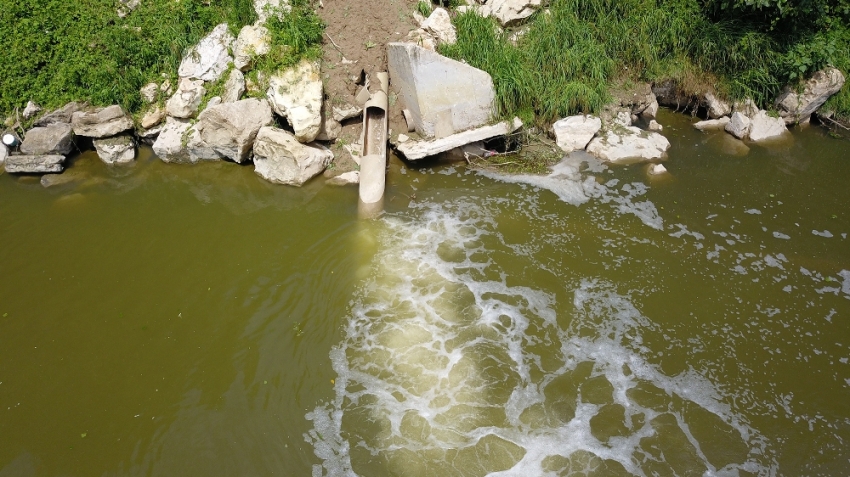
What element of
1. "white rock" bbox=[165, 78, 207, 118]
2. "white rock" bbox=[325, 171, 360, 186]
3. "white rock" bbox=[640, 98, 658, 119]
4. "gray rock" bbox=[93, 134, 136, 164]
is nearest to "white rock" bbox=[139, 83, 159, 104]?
"white rock" bbox=[165, 78, 207, 118]

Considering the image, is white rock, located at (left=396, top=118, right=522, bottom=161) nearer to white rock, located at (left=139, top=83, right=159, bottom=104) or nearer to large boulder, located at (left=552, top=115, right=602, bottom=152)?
large boulder, located at (left=552, top=115, right=602, bottom=152)

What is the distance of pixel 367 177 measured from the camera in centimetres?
838

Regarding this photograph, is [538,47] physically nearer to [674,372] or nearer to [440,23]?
[440,23]

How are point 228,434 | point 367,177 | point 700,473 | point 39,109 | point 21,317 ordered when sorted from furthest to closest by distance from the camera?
point 39,109
point 367,177
point 21,317
point 228,434
point 700,473

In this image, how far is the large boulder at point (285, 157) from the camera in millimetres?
8602

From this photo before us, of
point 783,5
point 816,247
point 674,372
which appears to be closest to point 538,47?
point 783,5

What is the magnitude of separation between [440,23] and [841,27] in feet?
23.2

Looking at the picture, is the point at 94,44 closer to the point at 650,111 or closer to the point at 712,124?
the point at 650,111

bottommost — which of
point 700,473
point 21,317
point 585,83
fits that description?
point 700,473

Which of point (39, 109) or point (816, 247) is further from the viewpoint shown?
point (39, 109)

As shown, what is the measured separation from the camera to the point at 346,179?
8.65 meters

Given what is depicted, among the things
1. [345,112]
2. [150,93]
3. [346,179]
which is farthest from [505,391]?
[150,93]

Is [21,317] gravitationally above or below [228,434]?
above

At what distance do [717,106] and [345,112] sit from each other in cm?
667
